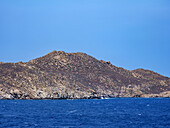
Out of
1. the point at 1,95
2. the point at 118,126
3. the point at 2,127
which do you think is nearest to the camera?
the point at 2,127

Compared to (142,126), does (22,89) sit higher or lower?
higher

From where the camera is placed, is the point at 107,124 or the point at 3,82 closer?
the point at 107,124

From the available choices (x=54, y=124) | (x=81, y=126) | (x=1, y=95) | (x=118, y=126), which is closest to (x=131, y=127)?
(x=118, y=126)

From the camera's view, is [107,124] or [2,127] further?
[107,124]

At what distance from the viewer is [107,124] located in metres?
73.6

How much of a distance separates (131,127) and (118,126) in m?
2.75

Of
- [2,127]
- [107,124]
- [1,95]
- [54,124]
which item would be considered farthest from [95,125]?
[1,95]

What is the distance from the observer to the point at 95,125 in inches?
2810

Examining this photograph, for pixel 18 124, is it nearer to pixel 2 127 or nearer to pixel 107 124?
pixel 2 127

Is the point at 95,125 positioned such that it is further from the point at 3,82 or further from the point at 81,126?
the point at 3,82

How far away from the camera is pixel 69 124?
2859 inches

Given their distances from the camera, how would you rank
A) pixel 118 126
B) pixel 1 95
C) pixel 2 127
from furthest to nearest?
pixel 1 95, pixel 118 126, pixel 2 127

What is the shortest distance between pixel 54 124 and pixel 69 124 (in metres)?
2.95

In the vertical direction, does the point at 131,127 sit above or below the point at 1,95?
below
